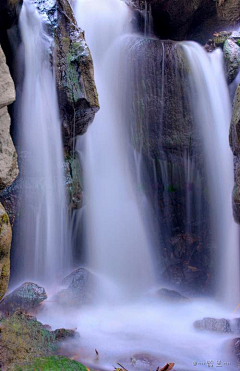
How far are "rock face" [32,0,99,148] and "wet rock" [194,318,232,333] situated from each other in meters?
3.91

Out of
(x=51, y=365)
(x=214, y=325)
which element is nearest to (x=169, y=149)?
(x=214, y=325)

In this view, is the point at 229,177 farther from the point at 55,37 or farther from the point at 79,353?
the point at 79,353

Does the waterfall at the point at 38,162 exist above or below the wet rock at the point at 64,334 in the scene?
above

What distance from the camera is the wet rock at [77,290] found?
5453 millimetres

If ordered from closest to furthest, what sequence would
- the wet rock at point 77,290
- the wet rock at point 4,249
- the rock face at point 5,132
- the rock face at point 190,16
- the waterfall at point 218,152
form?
1. the rock face at point 5,132
2. the wet rock at point 4,249
3. the wet rock at point 77,290
4. the waterfall at point 218,152
5. the rock face at point 190,16

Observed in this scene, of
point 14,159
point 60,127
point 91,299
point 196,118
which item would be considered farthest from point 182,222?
point 14,159

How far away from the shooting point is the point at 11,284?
5.71 metres

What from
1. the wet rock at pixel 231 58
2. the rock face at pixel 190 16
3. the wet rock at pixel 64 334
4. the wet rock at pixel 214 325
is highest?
the rock face at pixel 190 16

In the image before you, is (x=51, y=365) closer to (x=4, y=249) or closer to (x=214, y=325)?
(x=4, y=249)

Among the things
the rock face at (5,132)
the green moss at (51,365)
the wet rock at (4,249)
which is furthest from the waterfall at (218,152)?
the rock face at (5,132)

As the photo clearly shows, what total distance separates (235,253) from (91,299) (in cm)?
340

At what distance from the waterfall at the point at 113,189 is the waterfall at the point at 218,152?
5.32 feet

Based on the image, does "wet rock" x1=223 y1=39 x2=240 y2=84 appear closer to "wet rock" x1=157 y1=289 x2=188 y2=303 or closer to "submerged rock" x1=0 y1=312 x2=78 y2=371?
"wet rock" x1=157 y1=289 x2=188 y2=303

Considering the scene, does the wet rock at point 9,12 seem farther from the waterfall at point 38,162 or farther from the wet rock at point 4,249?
the wet rock at point 4,249
